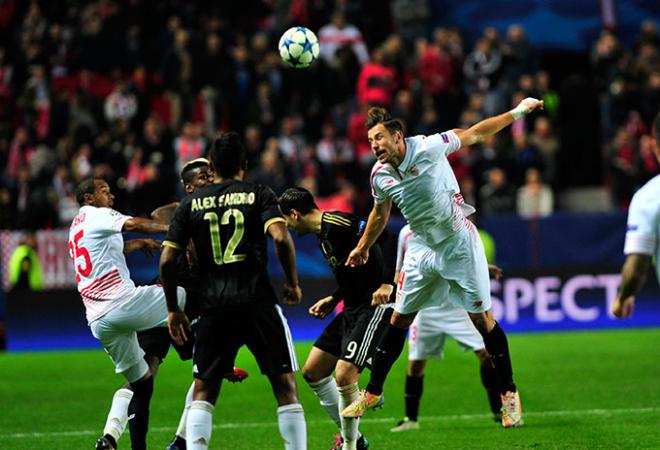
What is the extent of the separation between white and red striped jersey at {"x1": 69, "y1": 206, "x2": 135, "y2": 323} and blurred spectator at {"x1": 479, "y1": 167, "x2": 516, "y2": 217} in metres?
11.9

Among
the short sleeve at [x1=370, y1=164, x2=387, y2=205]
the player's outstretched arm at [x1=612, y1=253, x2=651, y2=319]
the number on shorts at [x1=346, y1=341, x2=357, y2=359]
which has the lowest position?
the number on shorts at [x1=346, y1=341, x2=357, y2=359]

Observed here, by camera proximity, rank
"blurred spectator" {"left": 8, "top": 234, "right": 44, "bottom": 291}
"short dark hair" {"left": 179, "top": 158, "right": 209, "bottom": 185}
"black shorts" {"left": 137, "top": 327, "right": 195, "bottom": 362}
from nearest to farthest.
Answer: "short dark hair" {"left": 179, "top": 158, "right": 209, "bottom": 185} < "black shorts" {"left": 137, "top": 327, "right": 195, "bottom": 362} < "blurred spectator" {"left": 8, "top": 234, "right": 44, "bottom": 291}

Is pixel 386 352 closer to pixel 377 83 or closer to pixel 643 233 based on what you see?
pixel 643 233

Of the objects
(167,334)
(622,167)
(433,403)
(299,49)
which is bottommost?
(433,403)

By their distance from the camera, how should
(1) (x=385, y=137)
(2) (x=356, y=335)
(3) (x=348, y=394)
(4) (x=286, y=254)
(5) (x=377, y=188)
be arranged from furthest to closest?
1. (5) (x=377, y=188)
2. (2) (x=356, y=335)
3. (3) (x=348, y=394)
4. (1) (x=385, y=137)
5. (4) (x=286, y=254)

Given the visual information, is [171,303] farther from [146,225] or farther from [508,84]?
[508,84]

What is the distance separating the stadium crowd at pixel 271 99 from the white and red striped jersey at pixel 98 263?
10222mm

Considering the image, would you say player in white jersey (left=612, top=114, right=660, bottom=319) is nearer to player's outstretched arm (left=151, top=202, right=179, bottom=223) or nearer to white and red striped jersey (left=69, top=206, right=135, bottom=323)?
player's outstretched arm (left=151, top=202, right=179, bottom=223)

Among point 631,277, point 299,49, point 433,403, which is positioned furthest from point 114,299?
point 433,403

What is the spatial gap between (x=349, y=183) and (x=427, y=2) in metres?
6.37

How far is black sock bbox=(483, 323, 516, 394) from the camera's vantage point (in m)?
9.51

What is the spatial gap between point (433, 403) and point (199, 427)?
17.6 feet

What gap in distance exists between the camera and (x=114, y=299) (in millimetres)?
9133

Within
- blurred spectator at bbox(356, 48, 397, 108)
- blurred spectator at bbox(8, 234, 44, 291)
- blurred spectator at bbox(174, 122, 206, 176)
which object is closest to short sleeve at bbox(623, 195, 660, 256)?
blurred spectator at bbox(8, 234, 44, 291)
